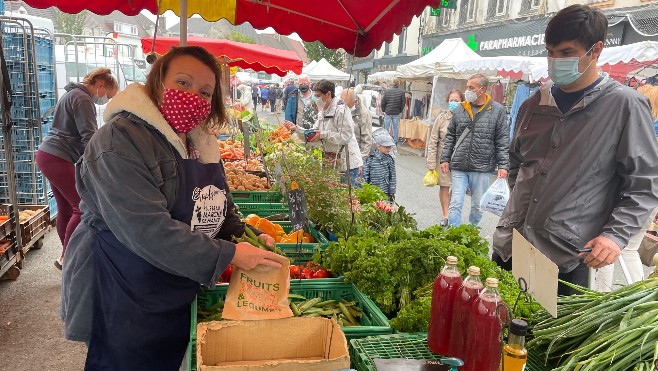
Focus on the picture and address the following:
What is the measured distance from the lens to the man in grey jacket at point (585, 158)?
2.48 m

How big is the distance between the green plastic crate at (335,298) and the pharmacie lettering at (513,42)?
53.9 ft

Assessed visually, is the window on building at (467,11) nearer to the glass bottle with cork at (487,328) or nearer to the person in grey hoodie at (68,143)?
the person in grey hoodie at (68,143)

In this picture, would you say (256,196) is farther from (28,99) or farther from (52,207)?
(52,207)

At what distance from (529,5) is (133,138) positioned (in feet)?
64.6

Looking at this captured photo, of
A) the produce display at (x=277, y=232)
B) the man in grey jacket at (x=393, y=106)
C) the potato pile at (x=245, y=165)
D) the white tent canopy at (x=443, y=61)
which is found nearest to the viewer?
the produce display at (x=277, y=232)

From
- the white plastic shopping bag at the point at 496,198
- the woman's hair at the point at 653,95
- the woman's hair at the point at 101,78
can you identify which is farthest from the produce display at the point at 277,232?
the woman's hair at the point at 653,95

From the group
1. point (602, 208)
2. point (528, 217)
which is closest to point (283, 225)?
point (528, 217)

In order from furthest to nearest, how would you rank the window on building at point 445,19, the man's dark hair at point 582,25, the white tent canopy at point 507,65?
the window on building at point 445,19 < the white tent canopy at point 507,65 < the man's dark hair at point 582,25

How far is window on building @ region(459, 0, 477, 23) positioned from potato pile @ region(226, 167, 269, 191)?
64.7 feet

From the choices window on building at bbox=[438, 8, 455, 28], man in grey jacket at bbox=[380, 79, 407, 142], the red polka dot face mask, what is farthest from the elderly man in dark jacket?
window on building at bbox=[438, 8, 455, 28]

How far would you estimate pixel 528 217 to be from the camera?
281cm

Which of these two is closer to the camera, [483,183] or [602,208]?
[602,208]

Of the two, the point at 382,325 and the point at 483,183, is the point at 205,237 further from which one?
the point at 483,183

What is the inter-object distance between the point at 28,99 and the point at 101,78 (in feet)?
4.91
